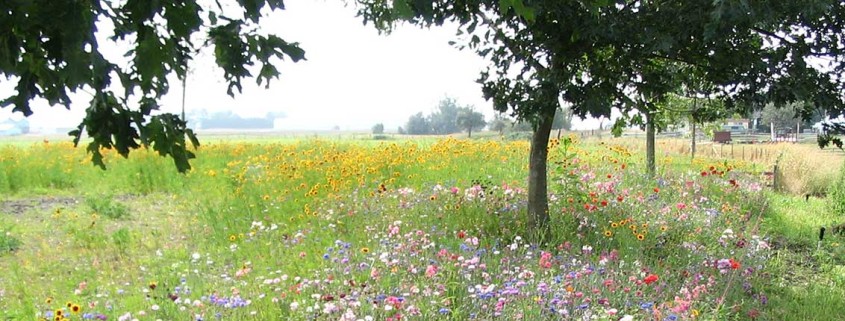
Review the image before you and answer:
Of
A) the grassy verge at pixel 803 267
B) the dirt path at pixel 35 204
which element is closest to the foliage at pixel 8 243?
the dirt path at pixel 35 204

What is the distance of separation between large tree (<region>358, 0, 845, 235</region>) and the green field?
96 cm

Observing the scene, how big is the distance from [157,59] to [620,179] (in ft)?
22.2

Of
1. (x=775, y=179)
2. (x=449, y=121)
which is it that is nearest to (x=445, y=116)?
(x=449, y=121)

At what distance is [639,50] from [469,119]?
48290mm

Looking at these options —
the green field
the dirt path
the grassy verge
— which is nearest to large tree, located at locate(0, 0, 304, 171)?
the green field

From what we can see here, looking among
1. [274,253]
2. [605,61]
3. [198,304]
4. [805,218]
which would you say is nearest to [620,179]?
[805,218]

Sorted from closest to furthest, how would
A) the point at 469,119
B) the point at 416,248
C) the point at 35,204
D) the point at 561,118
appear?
the point at 416,248
the point at 35,204
the point at 561,118
the point at 469,119

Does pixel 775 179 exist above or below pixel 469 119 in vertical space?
below

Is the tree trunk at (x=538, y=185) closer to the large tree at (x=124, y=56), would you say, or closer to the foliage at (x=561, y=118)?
the foliage at (x=561, y=118)

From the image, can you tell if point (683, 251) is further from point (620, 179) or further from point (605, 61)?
point (620, 179)

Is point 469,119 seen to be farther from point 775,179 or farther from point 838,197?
point 838,197

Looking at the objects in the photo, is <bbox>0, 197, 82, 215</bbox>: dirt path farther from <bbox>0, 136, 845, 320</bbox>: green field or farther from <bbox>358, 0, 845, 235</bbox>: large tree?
<bbox>358, 0, 845, 235</bbox>: large tree

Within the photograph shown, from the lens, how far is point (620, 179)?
7508 mm

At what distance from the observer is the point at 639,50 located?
4.41 meters
